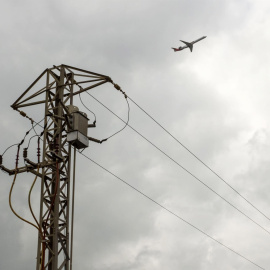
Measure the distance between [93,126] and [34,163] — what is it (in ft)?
9.48

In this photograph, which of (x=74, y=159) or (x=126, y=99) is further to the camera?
(x=126, y=99)

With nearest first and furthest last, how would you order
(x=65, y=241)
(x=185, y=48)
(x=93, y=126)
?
(x=65, y=241), (x=93, y=126), (x=185, y=48)

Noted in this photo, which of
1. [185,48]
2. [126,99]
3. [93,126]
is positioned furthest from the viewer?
[185,48]

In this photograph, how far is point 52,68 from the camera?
18562mm

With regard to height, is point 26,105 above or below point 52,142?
above

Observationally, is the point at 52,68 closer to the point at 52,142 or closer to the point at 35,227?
the point at 52,142

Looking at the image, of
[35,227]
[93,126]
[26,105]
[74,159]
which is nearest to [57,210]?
[35,227]

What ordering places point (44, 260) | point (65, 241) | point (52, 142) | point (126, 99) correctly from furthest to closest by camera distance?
point (126, 99) → point (52, 142) → point (65, 241) → point (44, 260)

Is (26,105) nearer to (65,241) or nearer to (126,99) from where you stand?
(126,99)

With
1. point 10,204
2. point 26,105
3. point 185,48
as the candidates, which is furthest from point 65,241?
point 185,48

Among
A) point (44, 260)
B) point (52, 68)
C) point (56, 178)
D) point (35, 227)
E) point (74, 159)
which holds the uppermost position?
point (52, 68)

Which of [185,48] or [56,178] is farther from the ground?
[185,48]

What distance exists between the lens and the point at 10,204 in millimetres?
15680

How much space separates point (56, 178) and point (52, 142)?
61.3 inches
